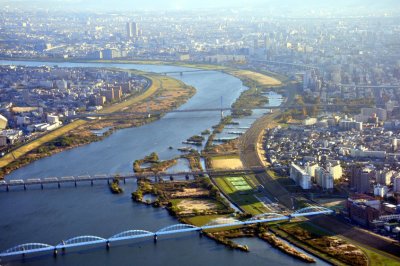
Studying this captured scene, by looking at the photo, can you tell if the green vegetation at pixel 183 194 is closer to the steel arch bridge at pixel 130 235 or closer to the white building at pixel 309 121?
the steel arch bridge at pixel 130 235

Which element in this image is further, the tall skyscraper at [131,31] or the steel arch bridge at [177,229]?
the tall skyscraper at [131,31]

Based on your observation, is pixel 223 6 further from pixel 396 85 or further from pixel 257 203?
pixel 257 203

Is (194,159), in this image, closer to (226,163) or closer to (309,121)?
(226,163)

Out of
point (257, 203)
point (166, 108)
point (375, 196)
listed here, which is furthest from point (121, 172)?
point (166, 108)

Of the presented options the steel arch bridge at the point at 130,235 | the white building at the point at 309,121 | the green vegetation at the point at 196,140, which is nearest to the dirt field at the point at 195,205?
the steel arch bridge at the point at 130,235

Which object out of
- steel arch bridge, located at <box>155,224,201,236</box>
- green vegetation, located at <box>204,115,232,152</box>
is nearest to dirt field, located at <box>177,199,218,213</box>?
steel arch bridge, located at <box>155,224,201,236</box>

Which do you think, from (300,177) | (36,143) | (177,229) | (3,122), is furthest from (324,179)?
(3,122)
